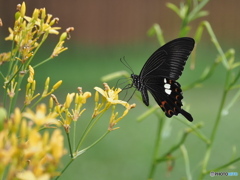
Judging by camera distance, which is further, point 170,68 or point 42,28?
point 170,68

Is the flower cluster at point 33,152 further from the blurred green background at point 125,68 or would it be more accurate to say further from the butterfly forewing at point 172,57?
the blurred green background at point 125,68

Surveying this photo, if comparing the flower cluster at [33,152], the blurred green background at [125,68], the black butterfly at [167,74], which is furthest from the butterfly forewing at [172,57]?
the blurred green background at [125,68]

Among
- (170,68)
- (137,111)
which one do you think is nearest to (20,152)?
(170,68)

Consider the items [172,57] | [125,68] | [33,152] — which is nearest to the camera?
[33,152]

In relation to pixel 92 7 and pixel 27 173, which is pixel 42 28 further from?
pixel 92 7

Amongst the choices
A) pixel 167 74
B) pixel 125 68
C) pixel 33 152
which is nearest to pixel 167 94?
pixel 167 74

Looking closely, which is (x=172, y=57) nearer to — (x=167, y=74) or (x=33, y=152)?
(x=167, y=74)
